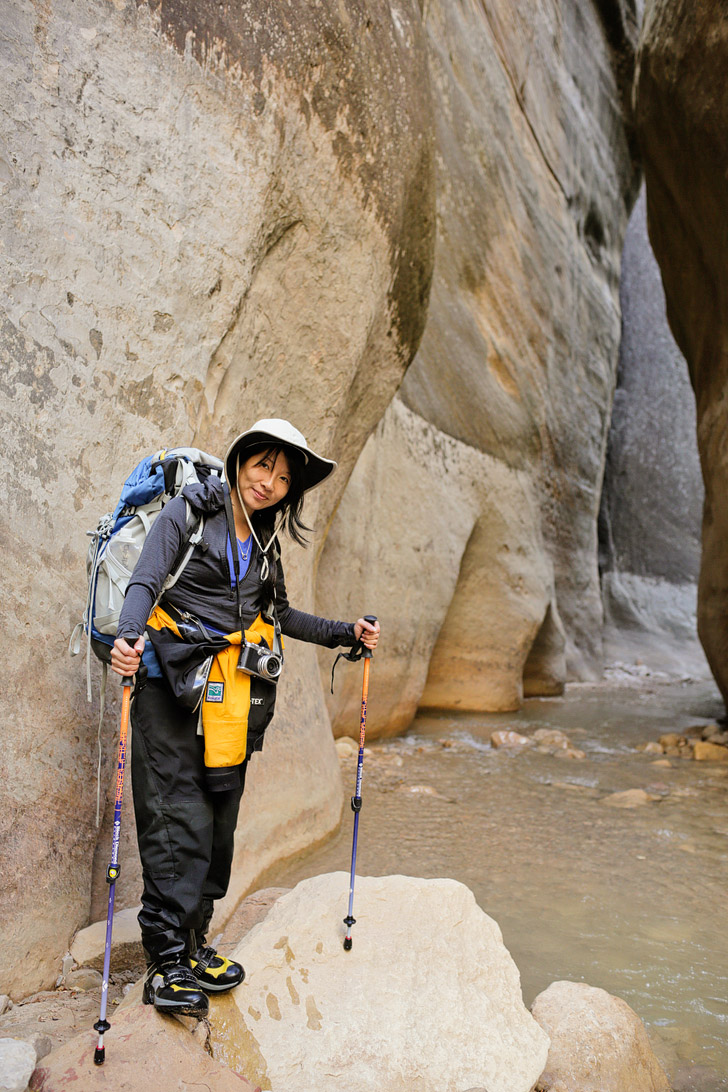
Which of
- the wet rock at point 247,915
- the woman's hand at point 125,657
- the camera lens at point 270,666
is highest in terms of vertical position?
the woman's hand at point 125,657

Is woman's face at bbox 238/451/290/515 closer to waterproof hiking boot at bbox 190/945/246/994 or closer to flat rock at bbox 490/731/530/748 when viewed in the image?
waterproof hiking boot at bbox 190/945/246/994

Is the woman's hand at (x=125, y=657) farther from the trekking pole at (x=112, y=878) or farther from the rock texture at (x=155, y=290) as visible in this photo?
the rock texture at (x=155, y=290)

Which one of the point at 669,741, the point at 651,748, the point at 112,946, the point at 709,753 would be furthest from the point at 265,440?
the point at 669,741

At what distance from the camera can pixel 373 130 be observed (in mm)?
4324

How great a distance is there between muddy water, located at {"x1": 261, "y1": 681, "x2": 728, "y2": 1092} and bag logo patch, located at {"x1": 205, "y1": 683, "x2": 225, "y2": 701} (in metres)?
1.62

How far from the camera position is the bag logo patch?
198 centimetres

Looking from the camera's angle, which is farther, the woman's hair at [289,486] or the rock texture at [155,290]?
the rock texture at [155,290]

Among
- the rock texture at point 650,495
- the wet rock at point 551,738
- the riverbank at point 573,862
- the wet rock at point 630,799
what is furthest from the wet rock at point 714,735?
the rock texture at point 650,495

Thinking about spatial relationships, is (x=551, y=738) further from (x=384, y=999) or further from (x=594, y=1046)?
(x=384, y=999)

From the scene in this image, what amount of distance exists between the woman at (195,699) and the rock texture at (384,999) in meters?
0.18

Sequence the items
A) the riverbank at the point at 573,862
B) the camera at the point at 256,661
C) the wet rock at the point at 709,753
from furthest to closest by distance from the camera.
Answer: the wet rock at the point at 709,753, the riverbank at the point at 573,862, the camera at the point at 256,661

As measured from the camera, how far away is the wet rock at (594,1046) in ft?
6.98

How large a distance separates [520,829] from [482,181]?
846 cm

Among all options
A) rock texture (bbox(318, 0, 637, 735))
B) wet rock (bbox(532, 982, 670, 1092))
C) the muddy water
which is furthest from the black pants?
rock texture (bbox(318, 0, 637, 735))
